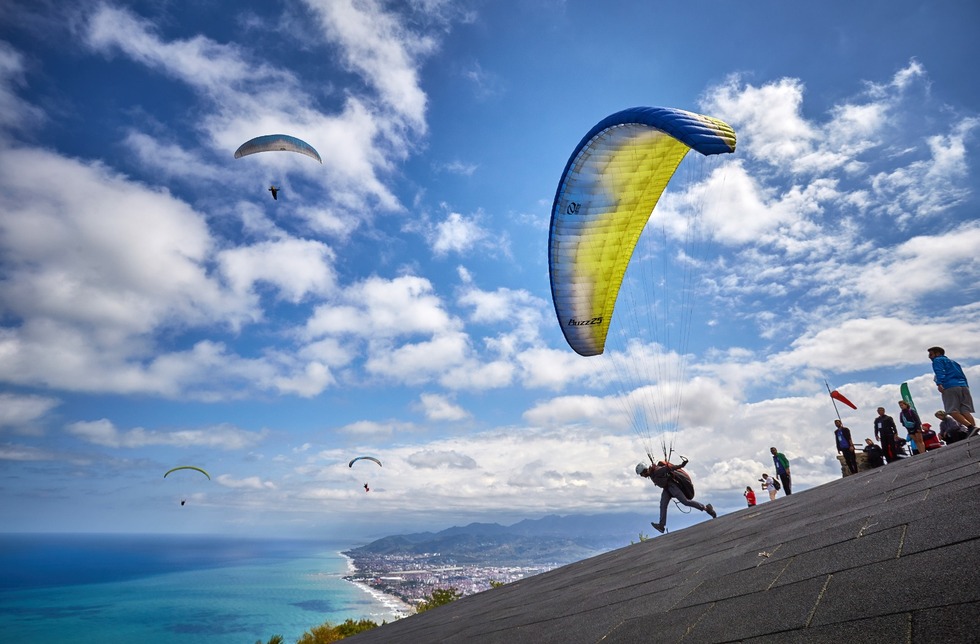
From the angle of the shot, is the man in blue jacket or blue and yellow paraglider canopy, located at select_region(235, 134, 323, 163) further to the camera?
blue and yellow paraglider canopy, located at select_region(235, 134, 323, 163)

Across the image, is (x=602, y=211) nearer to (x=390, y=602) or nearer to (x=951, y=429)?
(x=951, y=429)

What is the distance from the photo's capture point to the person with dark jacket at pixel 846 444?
15.2 m

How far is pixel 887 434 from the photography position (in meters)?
14.2

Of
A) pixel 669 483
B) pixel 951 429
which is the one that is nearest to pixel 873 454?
pixel 951 429

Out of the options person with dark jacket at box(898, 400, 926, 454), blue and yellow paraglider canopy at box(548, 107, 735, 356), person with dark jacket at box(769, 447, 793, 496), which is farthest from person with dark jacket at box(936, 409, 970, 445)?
blue and yellow paraglider canopy at box(548, 107, 735, 356)

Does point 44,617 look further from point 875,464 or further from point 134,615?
point 875,464

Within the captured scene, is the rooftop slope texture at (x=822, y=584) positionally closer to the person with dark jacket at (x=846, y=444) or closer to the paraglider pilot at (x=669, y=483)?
the paraglider pilot at (x=669, y=483)

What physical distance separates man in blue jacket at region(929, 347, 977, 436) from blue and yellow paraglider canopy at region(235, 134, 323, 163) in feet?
108

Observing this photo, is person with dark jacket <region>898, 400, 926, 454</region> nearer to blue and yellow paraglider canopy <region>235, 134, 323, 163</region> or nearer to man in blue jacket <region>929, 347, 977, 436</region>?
man in blue jacket <region>929, 347, 977, 436</region>

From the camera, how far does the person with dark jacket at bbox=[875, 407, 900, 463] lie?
1402 cm

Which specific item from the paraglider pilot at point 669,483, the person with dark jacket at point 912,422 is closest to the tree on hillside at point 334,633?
the paraglider pilot at point 669,483

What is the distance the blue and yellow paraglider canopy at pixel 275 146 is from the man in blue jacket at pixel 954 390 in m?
33.0

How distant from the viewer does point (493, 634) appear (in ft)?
17.2

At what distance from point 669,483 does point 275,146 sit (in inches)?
1241
